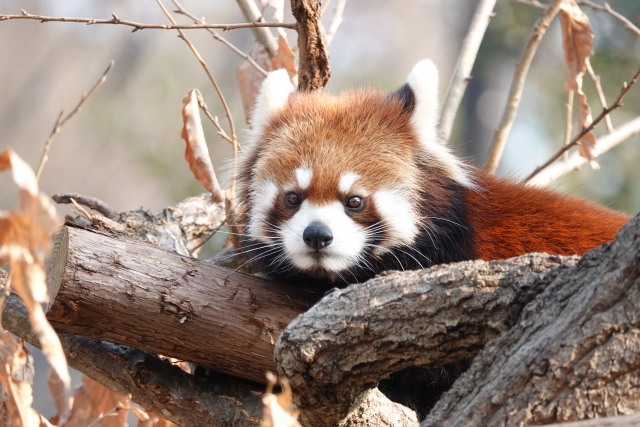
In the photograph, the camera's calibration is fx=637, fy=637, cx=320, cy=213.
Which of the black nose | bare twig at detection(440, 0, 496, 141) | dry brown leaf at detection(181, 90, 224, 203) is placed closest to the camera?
the black nose

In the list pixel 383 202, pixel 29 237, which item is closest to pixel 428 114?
pixel 383 202

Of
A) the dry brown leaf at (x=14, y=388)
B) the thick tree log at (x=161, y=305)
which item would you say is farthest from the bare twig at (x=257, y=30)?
the dry brown leaf at (x=14, y=388)

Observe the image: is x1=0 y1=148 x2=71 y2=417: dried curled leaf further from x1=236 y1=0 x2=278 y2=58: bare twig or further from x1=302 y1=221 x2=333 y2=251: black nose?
x1=236 y1=0 x2=278 y2=58: bare twig

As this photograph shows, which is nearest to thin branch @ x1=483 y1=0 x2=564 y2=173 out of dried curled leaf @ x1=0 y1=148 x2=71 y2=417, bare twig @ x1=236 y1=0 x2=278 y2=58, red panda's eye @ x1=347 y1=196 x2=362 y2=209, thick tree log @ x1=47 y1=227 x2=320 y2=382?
red panda's eye @ x1=347 y1=196 x2=362 y2=209

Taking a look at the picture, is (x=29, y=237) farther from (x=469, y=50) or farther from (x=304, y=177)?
(x=469, y=50)

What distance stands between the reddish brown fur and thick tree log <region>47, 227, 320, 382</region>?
2.77 ft

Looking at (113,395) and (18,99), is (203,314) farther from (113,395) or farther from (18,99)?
(18,99)

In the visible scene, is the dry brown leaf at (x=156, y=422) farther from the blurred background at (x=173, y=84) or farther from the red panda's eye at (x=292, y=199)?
the blurred background at (x=173, y=84)

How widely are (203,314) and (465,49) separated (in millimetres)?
2513

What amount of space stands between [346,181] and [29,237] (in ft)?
5.04

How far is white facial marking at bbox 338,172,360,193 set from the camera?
252cm

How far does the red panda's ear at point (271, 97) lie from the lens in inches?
113

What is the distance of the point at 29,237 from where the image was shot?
1.12 m

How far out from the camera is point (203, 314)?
226 cm
